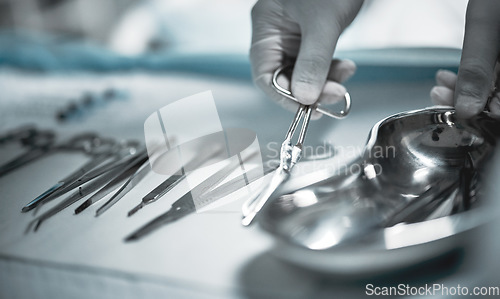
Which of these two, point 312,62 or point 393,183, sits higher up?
point 312,62

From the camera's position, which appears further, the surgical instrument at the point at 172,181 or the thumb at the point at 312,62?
the thumb at the point at 312,62

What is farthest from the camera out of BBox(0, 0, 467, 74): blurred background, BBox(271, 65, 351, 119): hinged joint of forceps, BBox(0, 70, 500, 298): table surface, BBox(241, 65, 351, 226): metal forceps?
BBox(0, 0, 467, 74): blurred background

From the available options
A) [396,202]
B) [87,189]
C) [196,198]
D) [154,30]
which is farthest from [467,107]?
[154,30]

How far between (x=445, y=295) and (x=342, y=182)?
7.2 inches

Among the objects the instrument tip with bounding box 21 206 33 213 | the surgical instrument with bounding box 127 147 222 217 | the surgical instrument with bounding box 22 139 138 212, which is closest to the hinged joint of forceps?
the surgical instrument with bounding box 127 147 222 217

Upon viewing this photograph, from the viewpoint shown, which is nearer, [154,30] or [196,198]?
[196,198]

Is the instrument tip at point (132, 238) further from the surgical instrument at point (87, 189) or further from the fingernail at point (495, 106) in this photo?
the fingernail at point (495, 106)

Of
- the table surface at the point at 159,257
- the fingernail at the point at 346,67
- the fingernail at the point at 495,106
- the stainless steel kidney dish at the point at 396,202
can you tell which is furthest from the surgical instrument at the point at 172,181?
the fingernail at the point at 495,106

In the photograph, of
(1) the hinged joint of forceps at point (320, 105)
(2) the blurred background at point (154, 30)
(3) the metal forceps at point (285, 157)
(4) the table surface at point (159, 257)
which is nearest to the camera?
(4) the table surface at point (159, 257)

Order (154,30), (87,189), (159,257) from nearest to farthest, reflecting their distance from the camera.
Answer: (159,257) → (87,189) → (154,30)

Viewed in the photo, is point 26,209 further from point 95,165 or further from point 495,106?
point 495,106

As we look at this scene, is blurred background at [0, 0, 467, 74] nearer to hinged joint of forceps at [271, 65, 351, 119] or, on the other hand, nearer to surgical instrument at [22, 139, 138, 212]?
hinged joint of forceps at [271, 65, 351, 119]

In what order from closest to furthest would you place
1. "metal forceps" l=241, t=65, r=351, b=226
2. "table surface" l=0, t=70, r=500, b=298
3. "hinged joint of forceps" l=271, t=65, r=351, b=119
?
1. "table surface" l=0, t=70, r=500, b=298
2. "metal forceps" l=241, t=65, r=351, b=226
3. "hinged joint of forceps" l=271, t=65, r=351, b=119

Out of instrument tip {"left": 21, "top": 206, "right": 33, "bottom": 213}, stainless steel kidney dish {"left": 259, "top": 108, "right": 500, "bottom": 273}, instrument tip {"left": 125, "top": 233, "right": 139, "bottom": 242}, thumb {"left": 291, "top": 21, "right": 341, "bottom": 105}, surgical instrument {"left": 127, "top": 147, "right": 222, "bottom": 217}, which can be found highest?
thumb {"left": 291, "top": 21, "right": 341, "bottom": 105}
